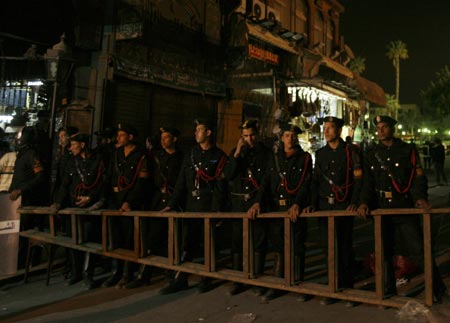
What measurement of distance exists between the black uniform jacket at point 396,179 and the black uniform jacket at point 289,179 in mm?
748

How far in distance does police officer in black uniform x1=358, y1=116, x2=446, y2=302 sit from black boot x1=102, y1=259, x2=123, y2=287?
11.7 ft

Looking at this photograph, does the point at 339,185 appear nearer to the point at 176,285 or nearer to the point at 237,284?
the point at 237,284

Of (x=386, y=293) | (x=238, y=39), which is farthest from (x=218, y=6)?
(x=386, y=293)

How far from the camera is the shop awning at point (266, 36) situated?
12828 millimetres

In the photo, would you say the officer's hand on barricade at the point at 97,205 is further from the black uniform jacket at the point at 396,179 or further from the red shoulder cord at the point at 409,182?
the red shoulder cord at the point at 409,182

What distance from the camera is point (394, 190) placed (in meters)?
4.61

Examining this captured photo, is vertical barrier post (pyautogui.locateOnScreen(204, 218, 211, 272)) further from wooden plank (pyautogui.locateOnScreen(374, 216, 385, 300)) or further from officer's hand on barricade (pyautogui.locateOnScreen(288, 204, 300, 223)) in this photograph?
wooden plank (pyautogui.locateOnScreen(374, 216, 385, 300))

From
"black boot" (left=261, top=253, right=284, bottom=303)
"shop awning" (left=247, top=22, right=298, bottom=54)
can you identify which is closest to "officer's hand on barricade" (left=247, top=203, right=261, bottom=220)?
"black boot" (left=261, top=253, right=284, bottom=303)

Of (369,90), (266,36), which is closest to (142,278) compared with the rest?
(266,36)

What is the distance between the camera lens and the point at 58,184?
722 centimetres

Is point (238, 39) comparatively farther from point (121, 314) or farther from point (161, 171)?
point (121, 314)

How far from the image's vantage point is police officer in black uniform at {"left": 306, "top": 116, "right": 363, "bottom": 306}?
4.89 m

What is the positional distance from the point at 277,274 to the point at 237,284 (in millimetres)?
528

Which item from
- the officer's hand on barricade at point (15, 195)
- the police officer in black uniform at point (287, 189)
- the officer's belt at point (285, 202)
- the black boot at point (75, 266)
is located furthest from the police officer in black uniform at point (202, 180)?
the officer's hand on barricade at point (15, 195)
